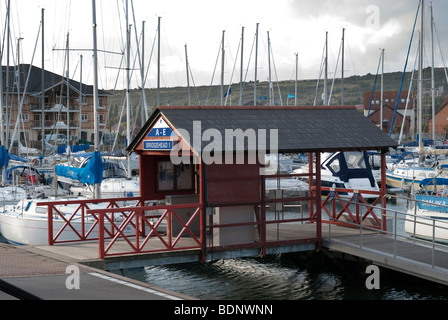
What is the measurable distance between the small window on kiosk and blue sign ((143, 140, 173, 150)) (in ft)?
4.58

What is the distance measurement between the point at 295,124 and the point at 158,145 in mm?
3894

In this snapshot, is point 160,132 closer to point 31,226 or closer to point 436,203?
point 31,226

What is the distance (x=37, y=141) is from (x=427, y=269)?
252 ft

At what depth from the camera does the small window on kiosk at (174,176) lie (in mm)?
20281

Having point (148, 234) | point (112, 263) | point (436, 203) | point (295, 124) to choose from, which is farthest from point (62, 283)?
point (436, 203)

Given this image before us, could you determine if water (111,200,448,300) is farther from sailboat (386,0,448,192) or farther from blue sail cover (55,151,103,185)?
sailboat (386,0,448,192)

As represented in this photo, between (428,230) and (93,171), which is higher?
(93,171)

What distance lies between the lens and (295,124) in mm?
18828

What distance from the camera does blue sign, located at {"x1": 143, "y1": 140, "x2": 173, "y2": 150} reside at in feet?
58.4

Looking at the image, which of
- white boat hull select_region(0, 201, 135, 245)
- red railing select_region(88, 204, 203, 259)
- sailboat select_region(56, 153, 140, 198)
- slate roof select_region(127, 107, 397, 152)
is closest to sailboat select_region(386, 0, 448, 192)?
sailboat select_region(56, 153, 140, 198)
